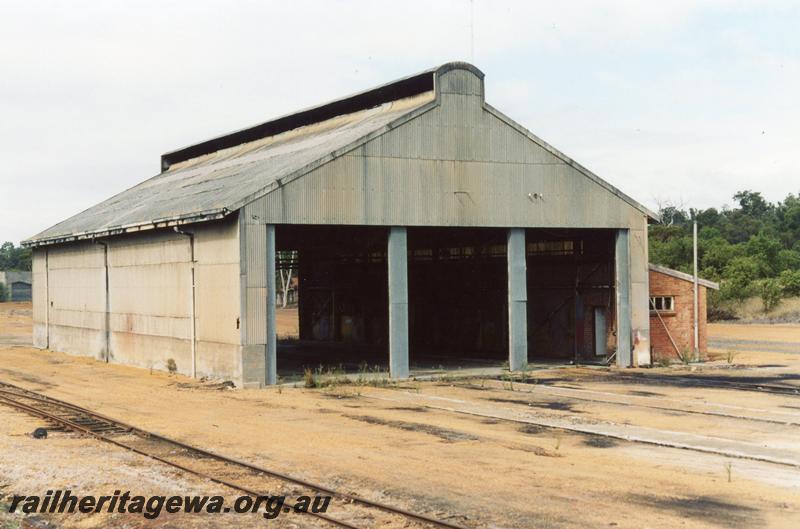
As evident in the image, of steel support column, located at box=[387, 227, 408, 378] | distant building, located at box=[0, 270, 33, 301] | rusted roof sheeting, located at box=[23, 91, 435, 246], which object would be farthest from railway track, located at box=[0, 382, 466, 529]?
distant building, located at box=[0, 270, 33, 301]

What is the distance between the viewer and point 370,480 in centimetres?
1520

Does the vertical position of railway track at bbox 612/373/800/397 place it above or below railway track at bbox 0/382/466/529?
below

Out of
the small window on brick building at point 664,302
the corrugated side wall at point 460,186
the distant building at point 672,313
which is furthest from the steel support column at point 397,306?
the small window on brick building at point 664,302

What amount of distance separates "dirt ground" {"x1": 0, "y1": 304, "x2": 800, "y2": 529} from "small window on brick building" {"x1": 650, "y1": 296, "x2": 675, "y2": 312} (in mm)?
7062

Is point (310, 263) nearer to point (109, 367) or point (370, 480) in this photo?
point (109, 367)

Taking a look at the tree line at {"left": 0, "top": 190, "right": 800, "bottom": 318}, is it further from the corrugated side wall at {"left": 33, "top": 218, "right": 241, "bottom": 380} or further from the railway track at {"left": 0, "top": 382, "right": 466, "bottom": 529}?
the railway track at {"left": 0, "top": 382, "right": 466, "bottom": 529}

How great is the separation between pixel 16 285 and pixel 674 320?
13122 centimetres

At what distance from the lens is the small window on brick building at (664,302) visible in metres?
38.6

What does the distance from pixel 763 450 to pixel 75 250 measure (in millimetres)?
33781

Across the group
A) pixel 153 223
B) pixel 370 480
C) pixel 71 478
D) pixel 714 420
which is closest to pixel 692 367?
pixel 714 420

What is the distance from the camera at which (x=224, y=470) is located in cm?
1611

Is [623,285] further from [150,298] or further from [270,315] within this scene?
[150,298]

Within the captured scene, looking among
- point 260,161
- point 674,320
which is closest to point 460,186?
point 260,161

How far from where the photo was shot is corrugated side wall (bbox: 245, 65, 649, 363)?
30.0 m
